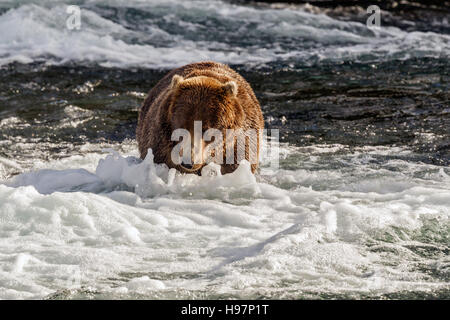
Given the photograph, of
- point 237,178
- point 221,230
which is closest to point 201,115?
point 237,178

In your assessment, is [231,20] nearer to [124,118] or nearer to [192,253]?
[124,118]

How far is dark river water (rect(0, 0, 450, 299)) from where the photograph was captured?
5086mm

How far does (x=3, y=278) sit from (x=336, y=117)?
226 inches

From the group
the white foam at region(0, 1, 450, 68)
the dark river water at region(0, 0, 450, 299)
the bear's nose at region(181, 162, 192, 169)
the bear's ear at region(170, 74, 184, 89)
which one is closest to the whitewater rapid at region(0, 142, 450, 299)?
the dark river water at region(0, 0, 450, 299)

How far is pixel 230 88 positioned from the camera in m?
6.61

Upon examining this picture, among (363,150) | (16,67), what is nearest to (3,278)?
(363,150)

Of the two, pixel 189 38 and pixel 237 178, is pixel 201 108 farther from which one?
pixel 189 38

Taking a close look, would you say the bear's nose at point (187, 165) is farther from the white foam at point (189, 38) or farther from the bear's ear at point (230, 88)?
the white foam at point (189, 38)

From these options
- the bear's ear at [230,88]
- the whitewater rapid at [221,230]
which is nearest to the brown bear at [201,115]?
the bear's ear at [230,88]

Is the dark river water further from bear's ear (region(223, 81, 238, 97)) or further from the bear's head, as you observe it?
bear's ear (region(223, 81, 238, 97))

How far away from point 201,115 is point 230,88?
1.28 feet

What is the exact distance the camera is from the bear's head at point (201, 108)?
6391 mm

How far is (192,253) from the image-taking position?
18.1ft

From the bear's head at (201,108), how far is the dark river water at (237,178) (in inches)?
19.8
